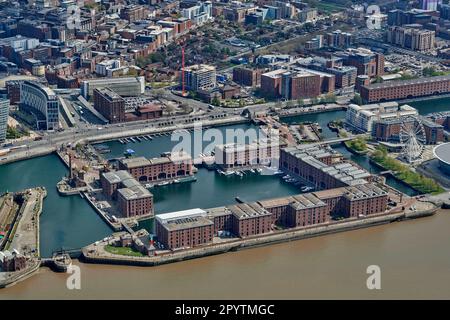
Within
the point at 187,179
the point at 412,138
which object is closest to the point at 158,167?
the point at 187,179

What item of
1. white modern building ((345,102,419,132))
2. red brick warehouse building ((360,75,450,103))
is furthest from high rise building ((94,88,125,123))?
red brick warehouse building ((360,75,450,103))

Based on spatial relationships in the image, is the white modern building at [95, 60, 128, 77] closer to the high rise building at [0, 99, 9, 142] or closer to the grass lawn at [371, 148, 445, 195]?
the high rise building at [0, 99, 9, 142]

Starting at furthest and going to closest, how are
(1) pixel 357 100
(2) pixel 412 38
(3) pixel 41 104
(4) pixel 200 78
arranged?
(2) pixel 412 38
(4) pixel 200 78
(1) pixel 357 100
(3) pixel 41 104

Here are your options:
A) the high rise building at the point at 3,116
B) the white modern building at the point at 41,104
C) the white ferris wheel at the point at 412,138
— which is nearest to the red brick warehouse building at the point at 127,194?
the high rise building at the point at 3,116

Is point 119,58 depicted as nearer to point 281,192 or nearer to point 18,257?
point 281,192

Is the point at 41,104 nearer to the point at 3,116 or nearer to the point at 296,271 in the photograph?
the point at 3,116

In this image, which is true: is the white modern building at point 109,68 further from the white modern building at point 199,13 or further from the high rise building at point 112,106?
the white modern building at point 199,13
